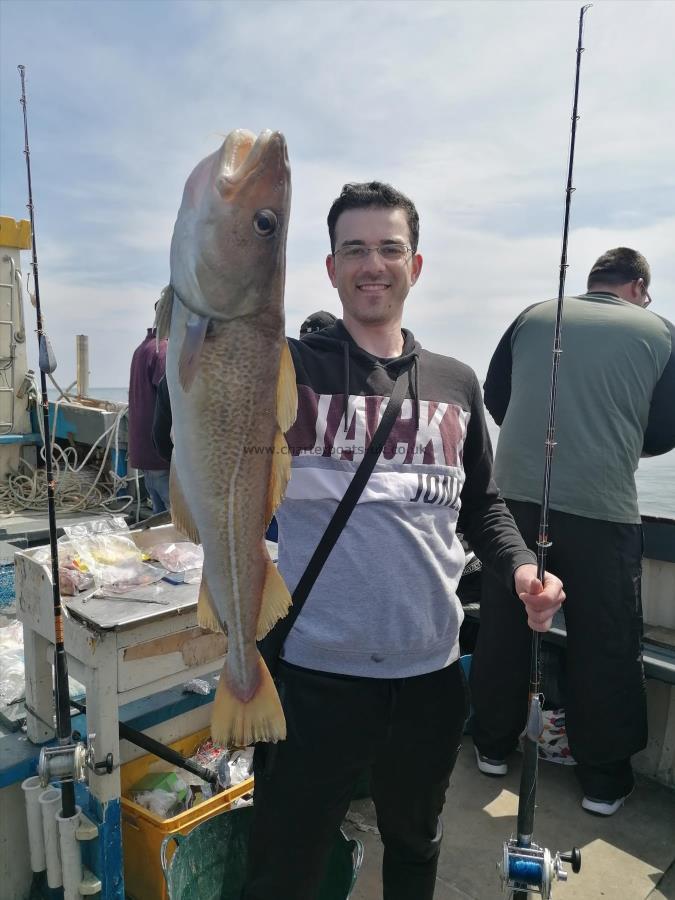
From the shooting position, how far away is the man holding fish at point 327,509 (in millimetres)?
1606

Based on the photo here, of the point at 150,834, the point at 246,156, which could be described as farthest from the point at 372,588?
the point at 150,834

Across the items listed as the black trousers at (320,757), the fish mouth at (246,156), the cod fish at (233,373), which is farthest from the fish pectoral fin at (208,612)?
the fish mouth at (246,156)

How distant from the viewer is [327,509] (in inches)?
79.7

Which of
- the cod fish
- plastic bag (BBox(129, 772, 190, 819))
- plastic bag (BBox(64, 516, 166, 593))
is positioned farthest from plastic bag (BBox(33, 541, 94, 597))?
the cod fish

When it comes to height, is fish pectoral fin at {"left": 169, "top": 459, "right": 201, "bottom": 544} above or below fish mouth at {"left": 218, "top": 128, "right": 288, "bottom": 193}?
below

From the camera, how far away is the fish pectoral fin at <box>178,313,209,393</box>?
1.56 metres

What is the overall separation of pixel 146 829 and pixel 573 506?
8.19 feet

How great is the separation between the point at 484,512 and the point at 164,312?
1418mm

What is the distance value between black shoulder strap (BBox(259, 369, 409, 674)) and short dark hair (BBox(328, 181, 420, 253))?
0.68m

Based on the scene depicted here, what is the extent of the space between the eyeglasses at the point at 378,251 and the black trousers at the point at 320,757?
131 cm

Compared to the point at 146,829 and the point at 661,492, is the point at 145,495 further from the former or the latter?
the point at 661,492

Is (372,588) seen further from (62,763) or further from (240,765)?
(240,765)

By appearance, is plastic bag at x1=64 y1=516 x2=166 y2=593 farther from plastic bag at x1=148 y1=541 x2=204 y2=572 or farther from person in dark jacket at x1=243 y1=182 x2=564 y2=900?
person in dark jacket at x1=243 y1=182 x2=564 y2=900

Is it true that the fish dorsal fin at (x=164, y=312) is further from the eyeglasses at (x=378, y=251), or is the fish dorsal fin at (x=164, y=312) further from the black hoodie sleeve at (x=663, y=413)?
the black hoodie sleeve at (x=663, y=413)
